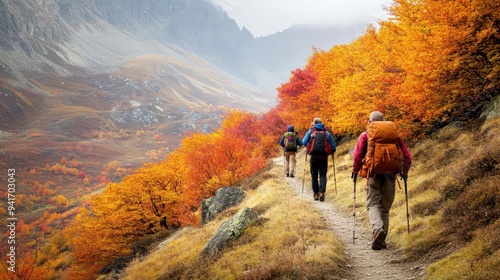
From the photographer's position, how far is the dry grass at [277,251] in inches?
318

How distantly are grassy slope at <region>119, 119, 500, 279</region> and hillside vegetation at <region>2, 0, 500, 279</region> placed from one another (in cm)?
4

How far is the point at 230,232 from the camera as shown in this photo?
43.9 feet

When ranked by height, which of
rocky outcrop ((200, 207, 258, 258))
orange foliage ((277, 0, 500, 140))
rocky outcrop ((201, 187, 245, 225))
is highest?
orange foliage ((277, 0, 500, 140))

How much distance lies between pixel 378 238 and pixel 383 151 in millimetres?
2485

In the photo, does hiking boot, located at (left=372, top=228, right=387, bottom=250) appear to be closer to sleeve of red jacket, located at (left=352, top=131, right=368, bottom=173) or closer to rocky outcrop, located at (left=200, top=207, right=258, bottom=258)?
sleeve of red jacket, located at (left=352, top=131, right=368, bottom=173)

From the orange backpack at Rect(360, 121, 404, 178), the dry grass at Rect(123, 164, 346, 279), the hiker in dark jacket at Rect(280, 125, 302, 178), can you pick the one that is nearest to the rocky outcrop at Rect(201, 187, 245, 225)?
the hiker in dark jacket at Rect(280, 125, 302, 178)

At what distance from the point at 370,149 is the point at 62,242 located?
97591 mm

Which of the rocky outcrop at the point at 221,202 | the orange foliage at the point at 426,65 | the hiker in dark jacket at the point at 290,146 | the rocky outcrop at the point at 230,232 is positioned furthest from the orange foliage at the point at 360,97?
the rocky outcrop at the point at 230,232

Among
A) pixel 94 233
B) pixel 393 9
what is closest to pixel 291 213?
pixel 393 9

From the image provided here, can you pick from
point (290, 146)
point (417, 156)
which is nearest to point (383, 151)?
point (417, 156)

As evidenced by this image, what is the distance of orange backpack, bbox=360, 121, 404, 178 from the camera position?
824cm

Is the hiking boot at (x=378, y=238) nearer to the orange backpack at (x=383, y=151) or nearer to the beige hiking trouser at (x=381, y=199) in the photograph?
the beige hiking trouser at (x=381, y=199)

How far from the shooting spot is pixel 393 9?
→ 63.3 feet

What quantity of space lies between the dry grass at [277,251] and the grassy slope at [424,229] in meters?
0.03
